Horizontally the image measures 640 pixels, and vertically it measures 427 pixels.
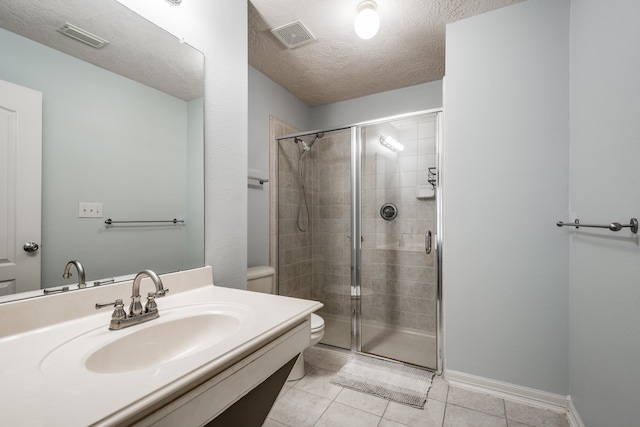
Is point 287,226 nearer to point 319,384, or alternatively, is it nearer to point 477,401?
point 319,384

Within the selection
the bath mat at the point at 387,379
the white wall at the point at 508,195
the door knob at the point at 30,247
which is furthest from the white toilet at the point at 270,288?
the door knob at the point at 30,247

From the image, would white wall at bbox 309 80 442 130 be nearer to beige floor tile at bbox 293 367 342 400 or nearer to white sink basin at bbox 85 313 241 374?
beige floor tile at bbox 293 367 342 400

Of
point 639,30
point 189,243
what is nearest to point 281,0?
point 189,243

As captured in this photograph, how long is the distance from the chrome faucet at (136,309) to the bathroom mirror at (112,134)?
197 millimetres

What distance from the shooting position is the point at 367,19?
166 cm

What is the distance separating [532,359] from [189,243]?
1978 mm

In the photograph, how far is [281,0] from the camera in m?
1.69

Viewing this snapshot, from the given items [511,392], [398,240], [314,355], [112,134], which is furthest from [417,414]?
[112,134]

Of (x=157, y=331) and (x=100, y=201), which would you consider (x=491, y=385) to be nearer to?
(x=157, y=331)

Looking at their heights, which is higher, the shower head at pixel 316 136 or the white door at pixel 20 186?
the shower head at pixel 316 136

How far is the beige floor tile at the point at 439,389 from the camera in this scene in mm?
1714

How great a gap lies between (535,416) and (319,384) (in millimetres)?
1208

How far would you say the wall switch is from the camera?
960 millimetres

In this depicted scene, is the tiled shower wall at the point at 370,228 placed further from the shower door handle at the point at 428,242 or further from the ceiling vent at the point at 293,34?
the ceiling vent at the point at 293,34
